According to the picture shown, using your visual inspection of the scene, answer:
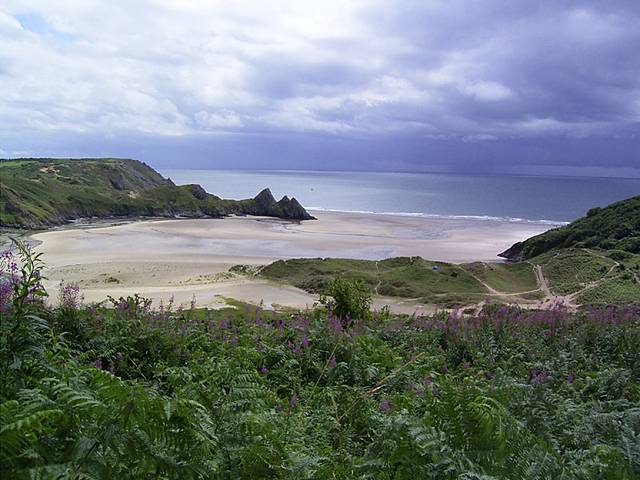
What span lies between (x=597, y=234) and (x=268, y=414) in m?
48.8

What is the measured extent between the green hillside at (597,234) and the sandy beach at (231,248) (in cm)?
338

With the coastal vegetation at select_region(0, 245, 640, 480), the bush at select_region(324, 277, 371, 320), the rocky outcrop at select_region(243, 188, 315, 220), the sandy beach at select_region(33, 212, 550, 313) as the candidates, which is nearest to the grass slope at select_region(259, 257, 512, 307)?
the sandy beach at select_region(33, 212, 550, 313)

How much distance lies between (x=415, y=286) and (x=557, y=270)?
11.6m

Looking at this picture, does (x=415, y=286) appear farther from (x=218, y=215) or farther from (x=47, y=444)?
(x=218, y=215)

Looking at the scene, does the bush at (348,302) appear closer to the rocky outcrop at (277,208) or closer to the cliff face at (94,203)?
the cliff face at (94,203)

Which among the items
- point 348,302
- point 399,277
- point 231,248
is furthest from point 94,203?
point 348,302

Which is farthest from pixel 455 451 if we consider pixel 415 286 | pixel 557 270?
pixel 557 270

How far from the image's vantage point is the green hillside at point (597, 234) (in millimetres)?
42875

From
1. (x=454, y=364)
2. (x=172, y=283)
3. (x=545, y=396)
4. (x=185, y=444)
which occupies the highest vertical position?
(x=185, y=444)

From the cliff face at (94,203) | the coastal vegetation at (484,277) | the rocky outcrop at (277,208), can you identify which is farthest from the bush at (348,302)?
the rocky outcrop at (277,208)

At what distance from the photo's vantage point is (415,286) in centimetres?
3262

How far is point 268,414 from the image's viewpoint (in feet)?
11.3

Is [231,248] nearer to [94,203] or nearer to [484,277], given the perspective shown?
[484,277]

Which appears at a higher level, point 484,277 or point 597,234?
point 597,234
